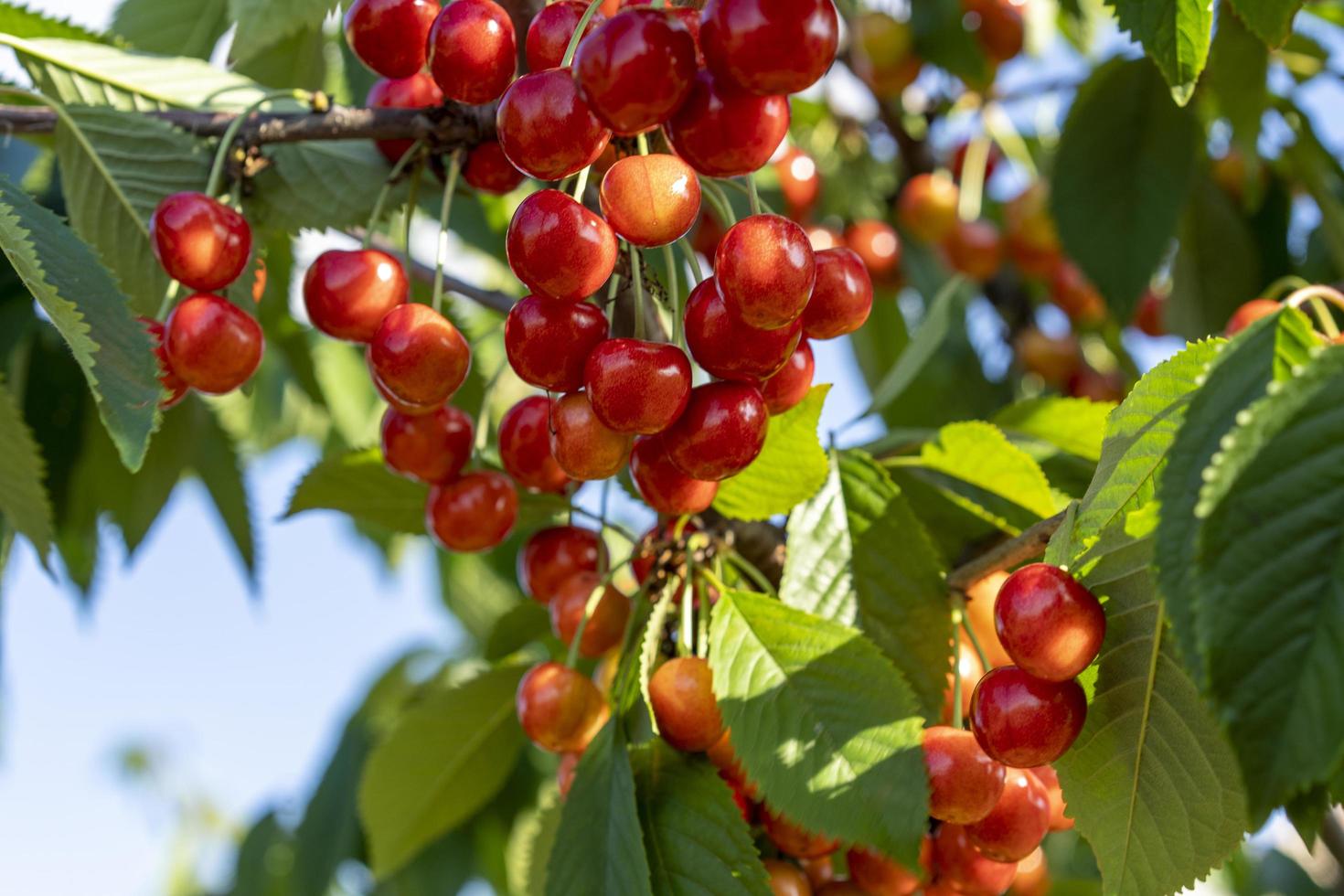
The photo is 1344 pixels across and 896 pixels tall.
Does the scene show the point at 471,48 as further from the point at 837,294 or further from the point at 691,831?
the point at 691,831

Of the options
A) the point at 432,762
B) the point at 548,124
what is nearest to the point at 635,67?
the point at 548,124

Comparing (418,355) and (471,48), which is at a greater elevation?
(471,48)

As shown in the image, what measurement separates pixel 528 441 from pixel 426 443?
8cm

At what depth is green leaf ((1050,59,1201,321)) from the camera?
1554 mm

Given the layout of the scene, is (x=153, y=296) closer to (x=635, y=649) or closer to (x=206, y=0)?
(x=635, y=649)

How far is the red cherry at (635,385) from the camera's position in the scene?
2.26ft

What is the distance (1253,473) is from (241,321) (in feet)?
2.10

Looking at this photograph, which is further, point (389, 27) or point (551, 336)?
point (389, 27)

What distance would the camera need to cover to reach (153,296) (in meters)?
0.96

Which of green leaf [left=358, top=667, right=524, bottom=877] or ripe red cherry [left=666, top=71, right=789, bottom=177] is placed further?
green leaf [left=358, top=667, right=524, bottom=877]

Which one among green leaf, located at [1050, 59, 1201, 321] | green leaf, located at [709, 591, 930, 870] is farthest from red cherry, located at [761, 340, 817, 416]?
green leaf, located at [1050, 59, 1201, 321]

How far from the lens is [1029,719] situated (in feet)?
2.23

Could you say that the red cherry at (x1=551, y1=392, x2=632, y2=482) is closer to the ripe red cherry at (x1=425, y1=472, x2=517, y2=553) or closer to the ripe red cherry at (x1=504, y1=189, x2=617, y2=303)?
the ripe red cherry at (x1=504, y1=189, x2=617, y2=303)

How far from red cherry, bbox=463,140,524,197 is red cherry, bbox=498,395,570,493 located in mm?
160
